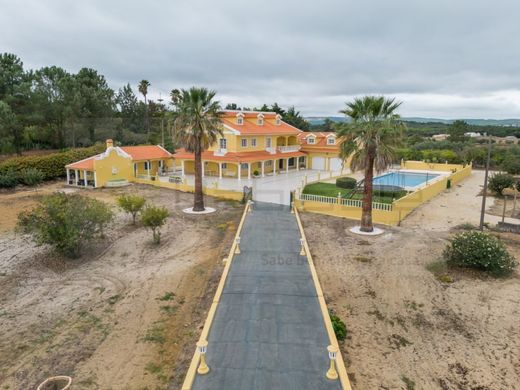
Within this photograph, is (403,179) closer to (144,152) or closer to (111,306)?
(144,152)

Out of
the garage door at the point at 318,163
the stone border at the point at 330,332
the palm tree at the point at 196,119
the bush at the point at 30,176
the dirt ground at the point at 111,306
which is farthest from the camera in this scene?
the garage door at the point at 318,163

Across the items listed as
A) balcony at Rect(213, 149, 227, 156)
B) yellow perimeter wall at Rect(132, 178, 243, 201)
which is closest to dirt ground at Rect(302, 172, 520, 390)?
yellow perimeter wall at Rect(132, 178, 243, 201)

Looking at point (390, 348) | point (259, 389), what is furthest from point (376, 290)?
point (259, 389)

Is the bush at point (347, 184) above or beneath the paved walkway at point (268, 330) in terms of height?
above

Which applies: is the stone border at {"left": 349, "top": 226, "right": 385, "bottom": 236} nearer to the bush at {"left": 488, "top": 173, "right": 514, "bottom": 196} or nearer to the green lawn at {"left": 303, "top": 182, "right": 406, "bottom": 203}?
the green lawn at {"left": 303, "top": 182, "right": 406, "bottom": 203}

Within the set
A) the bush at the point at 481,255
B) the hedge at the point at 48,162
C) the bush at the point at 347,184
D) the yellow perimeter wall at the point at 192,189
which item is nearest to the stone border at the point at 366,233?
the bush at the point at 481,255

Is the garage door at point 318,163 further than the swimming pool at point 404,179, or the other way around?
the garage door at point 318,163

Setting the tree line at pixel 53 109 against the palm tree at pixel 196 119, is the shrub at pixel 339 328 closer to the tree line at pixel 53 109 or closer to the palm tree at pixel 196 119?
the palm tree at pixel 196 119
